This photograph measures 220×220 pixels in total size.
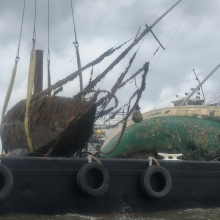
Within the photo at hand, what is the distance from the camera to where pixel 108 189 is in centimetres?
705

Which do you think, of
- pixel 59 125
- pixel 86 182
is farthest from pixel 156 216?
pixel 59 125

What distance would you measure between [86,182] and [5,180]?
4.47 ft

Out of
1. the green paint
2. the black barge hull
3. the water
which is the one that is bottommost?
the water

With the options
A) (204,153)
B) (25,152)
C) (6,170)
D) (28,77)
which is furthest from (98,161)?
(204,153)

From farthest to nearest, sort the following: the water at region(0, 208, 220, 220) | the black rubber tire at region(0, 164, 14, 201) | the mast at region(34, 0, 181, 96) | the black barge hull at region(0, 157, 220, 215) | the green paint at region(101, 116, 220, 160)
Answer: the green paint at region(101, 116, 220, 160)
the mast at region(34, 0, 181, 96)
the black barge hull at region(0, 157, 220, 215)
the water at region(0, 208, 220, 220)
the black rubber tire at region(0, 164, 14, 201)

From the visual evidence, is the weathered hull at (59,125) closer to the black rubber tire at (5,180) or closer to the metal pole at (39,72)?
the black rubber tire at (5,180)

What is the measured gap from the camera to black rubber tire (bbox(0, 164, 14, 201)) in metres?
6.18

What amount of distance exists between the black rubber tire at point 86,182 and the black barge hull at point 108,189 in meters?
0.13

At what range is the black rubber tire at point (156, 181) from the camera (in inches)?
283

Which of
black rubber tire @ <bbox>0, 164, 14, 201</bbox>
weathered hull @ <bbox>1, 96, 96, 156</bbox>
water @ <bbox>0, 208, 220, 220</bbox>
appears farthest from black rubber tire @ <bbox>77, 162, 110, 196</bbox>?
weathered hull @ <bbox>1, 96, 96, 156</bbox>

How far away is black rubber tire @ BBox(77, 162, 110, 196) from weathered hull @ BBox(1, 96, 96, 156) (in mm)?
1274

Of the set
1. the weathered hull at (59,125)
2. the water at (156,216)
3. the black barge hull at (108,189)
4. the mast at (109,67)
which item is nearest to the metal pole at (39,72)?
the mast at (109,67)

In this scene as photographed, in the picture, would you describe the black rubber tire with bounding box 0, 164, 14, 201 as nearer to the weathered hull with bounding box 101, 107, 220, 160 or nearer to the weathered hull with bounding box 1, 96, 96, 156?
the weathered hull with bounding box 1, 96, 96, 156

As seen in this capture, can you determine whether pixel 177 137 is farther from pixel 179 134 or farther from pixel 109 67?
pixel 109 67
